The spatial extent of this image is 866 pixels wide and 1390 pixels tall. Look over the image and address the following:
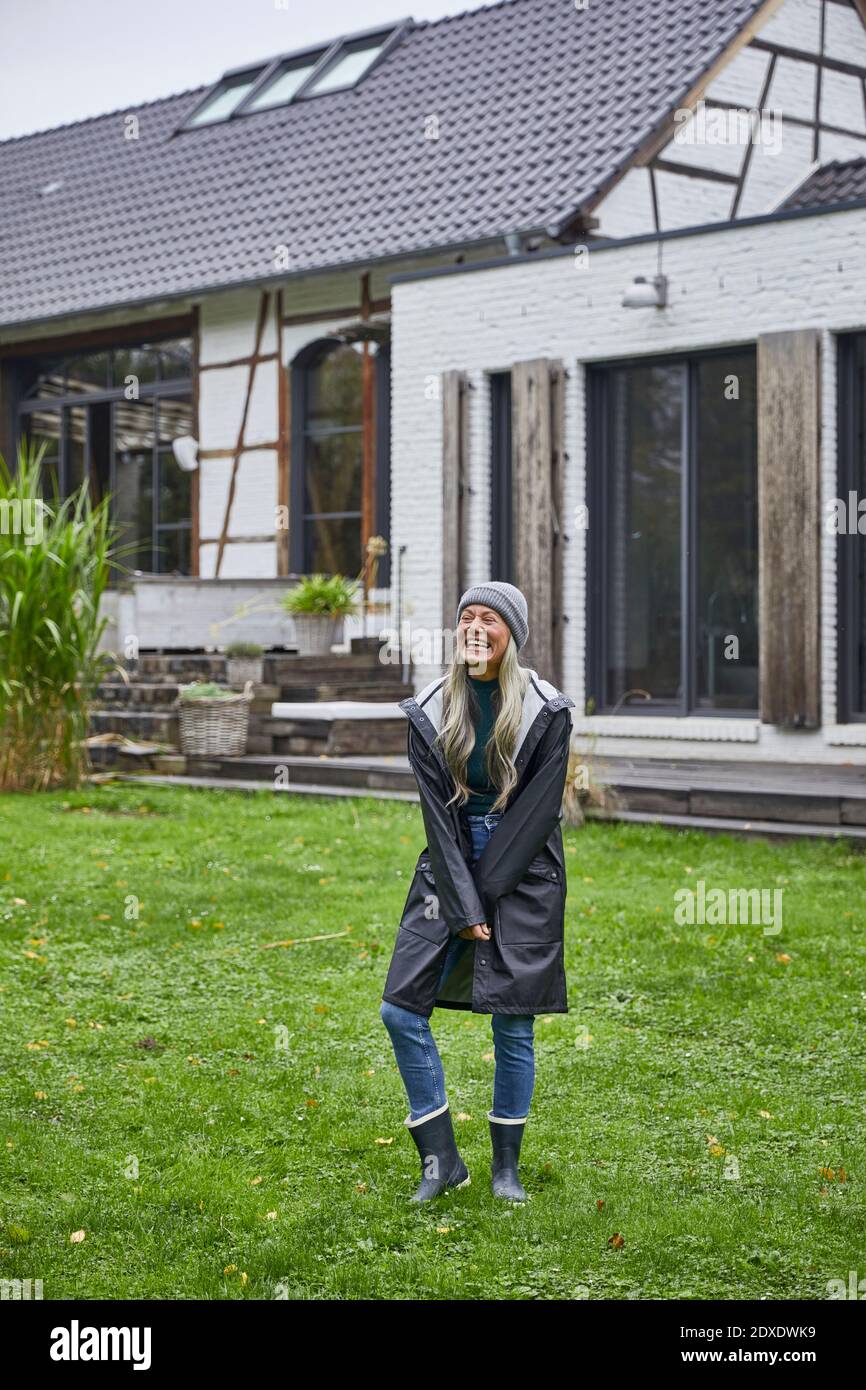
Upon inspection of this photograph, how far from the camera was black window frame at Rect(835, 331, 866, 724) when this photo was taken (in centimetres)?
1026

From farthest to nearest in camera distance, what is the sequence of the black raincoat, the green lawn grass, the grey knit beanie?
the grey knit beanie → the black raincoat → the green lawn grass

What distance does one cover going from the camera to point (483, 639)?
393 centimetres

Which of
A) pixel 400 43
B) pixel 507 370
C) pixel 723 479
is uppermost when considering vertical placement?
pixel 400 43

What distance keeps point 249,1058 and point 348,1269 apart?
5.36 ft

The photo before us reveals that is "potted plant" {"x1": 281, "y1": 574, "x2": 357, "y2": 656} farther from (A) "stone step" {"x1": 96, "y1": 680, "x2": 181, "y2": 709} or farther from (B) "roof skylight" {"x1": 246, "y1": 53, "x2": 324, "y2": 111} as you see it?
(B) "roof skylight" {"x1": 246, "y1": 53, "x2": 324, "y2": 111}

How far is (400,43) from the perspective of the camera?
17.4 m

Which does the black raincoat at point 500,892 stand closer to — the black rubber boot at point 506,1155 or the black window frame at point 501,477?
the black rubber boot at point 506,1155

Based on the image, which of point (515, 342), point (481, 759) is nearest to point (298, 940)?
point (481, 759)

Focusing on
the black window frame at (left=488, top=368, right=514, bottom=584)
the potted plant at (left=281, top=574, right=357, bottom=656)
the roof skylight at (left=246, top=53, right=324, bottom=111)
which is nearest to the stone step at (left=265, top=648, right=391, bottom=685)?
the potted plant at (left=281, top=574, right=357, bottom=656)

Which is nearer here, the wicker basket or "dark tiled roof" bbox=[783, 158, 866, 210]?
the wicker basket

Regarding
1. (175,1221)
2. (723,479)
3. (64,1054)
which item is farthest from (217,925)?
(723,479)

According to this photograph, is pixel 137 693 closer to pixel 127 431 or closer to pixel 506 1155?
pixel 127 431
